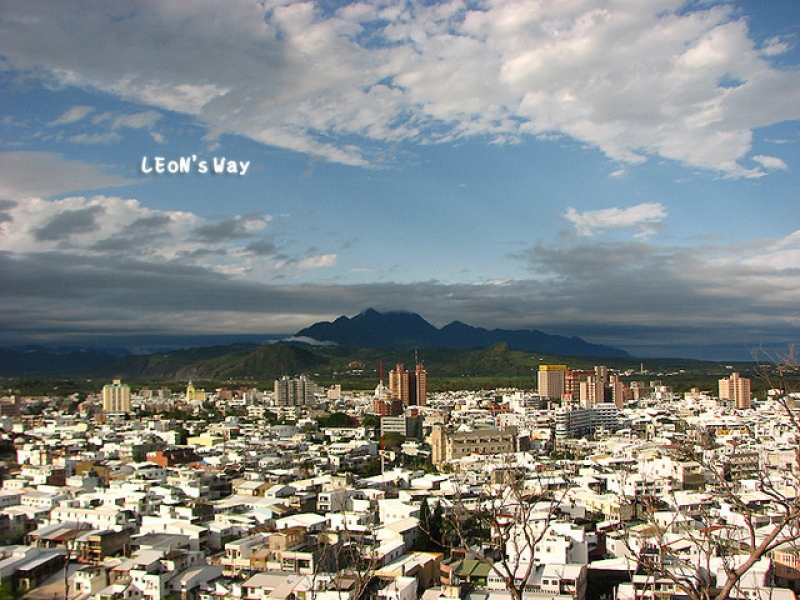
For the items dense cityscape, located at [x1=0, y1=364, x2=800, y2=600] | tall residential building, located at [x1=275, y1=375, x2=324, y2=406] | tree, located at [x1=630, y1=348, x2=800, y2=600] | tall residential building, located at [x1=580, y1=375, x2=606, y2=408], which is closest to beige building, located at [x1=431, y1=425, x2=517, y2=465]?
dense cityscape, located at [x1=0, y1=364, x2=800, y2=600]

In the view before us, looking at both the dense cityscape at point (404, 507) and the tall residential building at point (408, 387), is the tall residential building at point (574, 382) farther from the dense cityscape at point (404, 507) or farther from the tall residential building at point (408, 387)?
the tall residential building at point (408, 387)

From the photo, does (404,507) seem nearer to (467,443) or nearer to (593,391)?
(467,443)

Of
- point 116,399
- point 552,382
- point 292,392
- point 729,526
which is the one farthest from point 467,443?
point 116,399

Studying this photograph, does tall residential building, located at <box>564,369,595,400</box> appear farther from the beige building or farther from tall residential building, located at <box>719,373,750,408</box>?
the beige building

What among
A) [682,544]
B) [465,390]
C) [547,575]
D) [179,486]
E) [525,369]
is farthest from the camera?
[525,369]

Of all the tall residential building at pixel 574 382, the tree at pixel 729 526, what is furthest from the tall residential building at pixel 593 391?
the tree at pixel 729 526

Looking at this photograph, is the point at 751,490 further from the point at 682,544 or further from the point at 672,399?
the point at 672,399

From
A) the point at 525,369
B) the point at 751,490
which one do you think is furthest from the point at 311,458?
the point at 525,369
